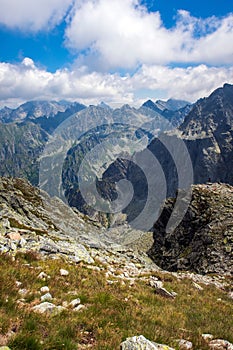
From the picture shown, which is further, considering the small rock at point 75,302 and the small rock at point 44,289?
the small rock at point 44,289

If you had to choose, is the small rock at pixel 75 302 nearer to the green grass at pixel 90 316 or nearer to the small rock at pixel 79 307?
the small rock at pixel 79 307

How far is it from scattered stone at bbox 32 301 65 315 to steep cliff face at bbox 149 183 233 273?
1298 inches

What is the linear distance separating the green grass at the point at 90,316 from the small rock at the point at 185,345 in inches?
9.1

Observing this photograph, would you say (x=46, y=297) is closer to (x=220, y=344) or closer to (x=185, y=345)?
(x=185, y=345)

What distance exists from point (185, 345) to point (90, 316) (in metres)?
3.22

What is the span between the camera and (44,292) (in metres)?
9.86

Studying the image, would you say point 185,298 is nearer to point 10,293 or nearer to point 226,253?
point 10,293

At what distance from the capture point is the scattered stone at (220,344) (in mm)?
8633

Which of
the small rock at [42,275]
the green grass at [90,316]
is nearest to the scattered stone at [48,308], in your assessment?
the green grass at [90,316]

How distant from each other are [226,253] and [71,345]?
37.8 meters

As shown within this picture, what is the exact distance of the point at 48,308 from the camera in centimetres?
822

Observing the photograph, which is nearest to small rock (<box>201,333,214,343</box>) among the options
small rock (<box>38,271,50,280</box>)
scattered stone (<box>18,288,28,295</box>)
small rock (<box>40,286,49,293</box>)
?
small rock (<box>40,286,49,293</box>)

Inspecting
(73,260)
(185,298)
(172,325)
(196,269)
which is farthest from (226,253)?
(172,325)

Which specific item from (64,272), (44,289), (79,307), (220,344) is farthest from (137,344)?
(64,272)
